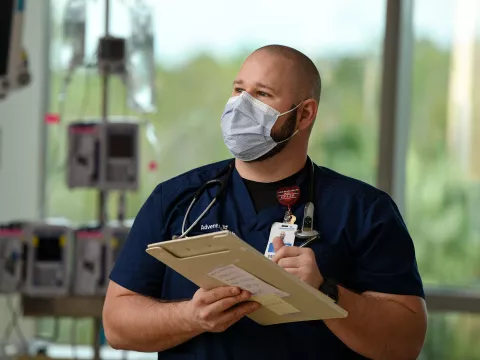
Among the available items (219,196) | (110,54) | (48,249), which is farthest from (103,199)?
(219,196)

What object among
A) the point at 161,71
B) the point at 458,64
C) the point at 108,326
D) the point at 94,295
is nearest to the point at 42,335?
the point at 94,295

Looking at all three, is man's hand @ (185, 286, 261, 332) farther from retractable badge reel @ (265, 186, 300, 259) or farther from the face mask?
the face mask

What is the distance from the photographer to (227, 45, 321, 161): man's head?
2.18 m

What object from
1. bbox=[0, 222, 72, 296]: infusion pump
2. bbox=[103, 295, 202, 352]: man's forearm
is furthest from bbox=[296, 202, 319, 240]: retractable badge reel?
bbox=[0, 222, 72, 296]: infusion pump

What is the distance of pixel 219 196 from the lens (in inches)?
87.7

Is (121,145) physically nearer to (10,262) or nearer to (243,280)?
(10,262)

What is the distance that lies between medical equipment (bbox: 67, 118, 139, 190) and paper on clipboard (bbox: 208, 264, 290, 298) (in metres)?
2.56

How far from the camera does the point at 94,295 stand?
4.41 meters

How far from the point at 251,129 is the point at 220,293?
1.47 ft

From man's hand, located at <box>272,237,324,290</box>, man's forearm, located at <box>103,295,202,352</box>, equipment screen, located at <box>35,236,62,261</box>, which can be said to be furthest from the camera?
equipment screen, located at <box>35,236,62,261</box>

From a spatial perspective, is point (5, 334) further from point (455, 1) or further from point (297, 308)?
point (297, 308)

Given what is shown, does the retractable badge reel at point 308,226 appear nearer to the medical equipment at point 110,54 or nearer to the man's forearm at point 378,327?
the man's forearm at point 378,327

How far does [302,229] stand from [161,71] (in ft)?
11.3

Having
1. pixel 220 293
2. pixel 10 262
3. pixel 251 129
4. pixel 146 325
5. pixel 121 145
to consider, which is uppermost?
pixel 251 129
